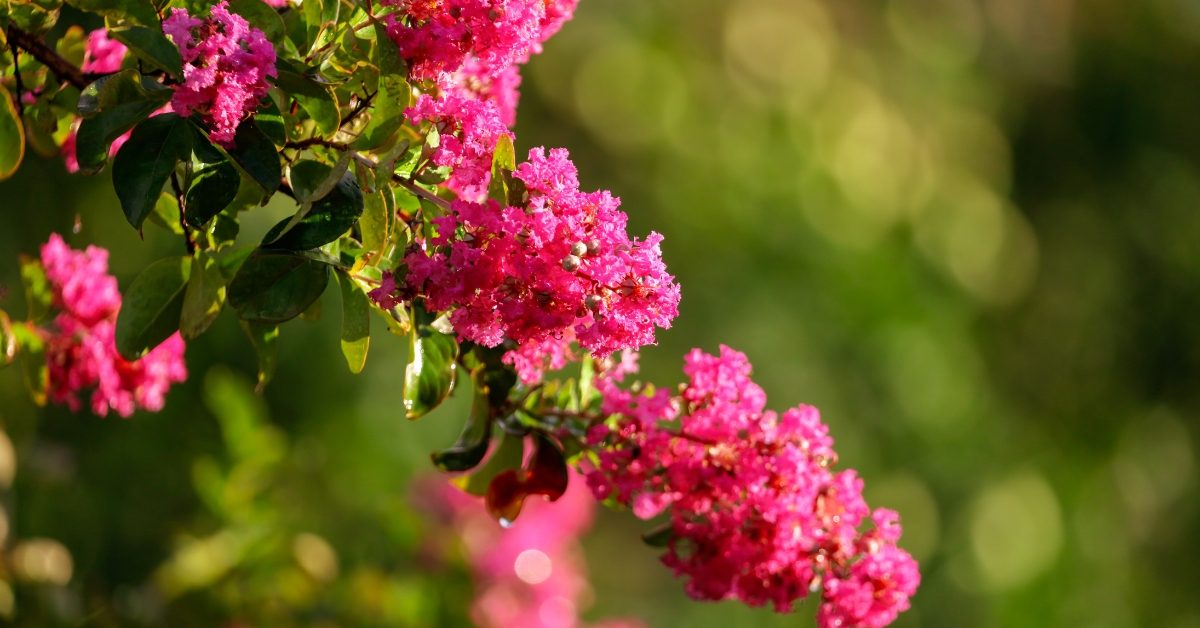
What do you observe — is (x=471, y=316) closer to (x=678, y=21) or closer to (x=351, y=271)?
(x=351, y=271)

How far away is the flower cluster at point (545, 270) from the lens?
62cm

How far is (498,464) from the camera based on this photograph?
2.76ft

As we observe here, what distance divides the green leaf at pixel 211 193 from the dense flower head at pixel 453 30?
4.1 inches

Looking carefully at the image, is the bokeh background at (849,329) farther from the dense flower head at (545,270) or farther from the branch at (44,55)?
the dense flower head at (545,270)

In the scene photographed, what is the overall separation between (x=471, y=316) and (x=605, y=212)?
0.08m

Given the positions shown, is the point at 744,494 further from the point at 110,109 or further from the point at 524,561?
the point at 524,561

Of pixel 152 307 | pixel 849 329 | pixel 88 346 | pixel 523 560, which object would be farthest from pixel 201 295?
pixel 849 329

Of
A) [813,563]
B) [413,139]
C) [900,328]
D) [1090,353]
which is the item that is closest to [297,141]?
[413,139]

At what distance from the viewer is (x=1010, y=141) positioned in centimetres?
516

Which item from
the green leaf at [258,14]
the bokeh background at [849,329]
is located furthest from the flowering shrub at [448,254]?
the bokeh background at [849,329]

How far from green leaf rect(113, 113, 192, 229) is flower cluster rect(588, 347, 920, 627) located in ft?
0.99

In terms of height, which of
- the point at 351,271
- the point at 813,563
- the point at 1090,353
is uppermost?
the point at 351,271

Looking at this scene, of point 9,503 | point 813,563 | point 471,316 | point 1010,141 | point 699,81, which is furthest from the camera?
point 1010,141

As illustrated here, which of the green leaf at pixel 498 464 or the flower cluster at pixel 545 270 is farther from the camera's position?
the green leaf at pixel 498 464
